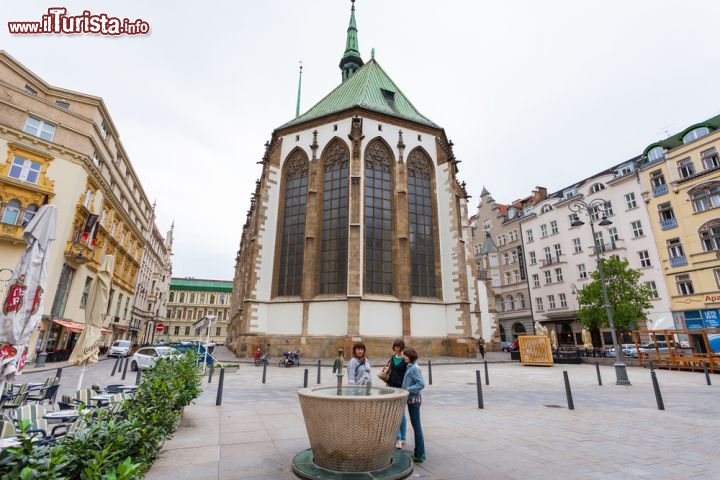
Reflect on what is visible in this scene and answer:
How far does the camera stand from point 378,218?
78.4 feet

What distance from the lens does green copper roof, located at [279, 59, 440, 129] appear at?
27.1m

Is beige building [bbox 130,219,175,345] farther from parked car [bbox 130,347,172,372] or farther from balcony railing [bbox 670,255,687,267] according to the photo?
balcony railing [bbox 670,255,687,267]

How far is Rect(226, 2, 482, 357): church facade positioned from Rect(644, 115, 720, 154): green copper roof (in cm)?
1901

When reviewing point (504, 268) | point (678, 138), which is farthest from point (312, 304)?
point (678, 138)

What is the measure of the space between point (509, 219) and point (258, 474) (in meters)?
44.9

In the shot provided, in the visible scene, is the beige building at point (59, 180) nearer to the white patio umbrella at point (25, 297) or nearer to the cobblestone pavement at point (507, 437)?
the white patio umbrella at point (25, 297)

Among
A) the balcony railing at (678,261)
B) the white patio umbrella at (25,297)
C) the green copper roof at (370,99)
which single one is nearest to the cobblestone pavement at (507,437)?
the white patio umbrella at (25,297)

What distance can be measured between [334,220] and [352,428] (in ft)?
66.7

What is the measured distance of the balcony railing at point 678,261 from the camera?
27.2m

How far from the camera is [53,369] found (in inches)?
722

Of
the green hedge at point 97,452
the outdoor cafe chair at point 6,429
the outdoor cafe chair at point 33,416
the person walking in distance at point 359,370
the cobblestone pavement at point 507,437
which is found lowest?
the cobblestone pavement at point 507,437

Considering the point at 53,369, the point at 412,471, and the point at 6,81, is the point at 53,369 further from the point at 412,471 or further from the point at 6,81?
the point at 412,471

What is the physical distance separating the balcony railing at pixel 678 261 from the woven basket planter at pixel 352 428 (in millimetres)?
34063

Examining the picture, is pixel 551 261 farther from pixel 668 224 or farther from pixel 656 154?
pixel 656 154
